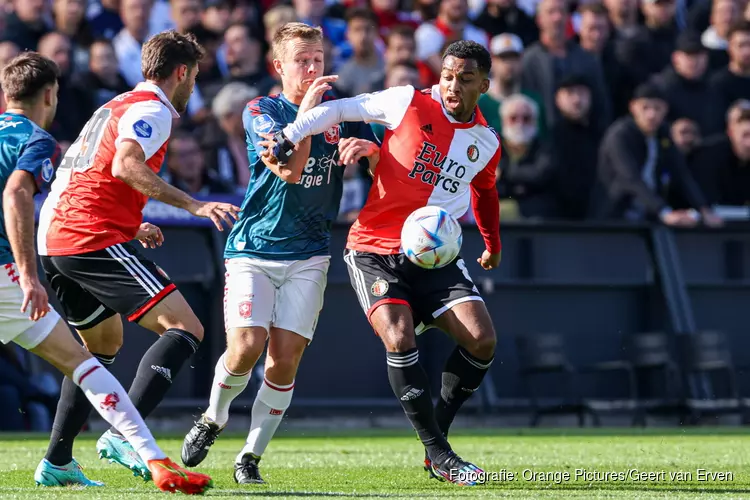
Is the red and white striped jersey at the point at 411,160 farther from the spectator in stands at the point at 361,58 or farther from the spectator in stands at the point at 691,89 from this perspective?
the spectator in stands at the point at 691,89

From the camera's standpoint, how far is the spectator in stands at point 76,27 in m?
14.3

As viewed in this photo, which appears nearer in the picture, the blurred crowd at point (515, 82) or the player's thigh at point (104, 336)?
the player's thigh at point (104, 336)

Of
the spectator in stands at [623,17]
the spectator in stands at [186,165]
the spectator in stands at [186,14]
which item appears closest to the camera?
the spectator in stands at [186,165]

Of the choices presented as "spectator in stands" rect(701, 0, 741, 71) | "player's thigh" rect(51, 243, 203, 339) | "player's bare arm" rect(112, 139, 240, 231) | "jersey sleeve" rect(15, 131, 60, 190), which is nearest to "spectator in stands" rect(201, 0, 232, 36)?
"spectator in stands" rect(701, 0, 741, 71)

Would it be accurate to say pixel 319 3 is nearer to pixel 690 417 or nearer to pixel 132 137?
pixel 690 417

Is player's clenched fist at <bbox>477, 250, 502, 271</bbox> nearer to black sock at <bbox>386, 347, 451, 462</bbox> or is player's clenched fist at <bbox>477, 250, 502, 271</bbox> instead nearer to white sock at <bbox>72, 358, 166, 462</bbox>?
black sock at <bbox>386, 347, 451, 462</bbox>

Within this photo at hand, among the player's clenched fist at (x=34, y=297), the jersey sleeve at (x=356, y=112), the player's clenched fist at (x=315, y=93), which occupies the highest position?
the player's clenched fist at (x=315, y=93)

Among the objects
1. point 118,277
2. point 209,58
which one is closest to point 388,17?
point 209,58

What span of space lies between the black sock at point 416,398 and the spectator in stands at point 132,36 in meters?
7.75

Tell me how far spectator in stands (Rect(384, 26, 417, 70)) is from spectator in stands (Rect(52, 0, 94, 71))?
3.33m

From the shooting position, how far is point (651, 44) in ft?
56.1

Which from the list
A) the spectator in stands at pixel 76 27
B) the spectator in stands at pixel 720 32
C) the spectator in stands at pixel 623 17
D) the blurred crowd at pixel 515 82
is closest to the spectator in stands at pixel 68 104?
the blurred crowd at pixel 515 82

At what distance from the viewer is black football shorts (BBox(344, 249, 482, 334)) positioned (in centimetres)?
774

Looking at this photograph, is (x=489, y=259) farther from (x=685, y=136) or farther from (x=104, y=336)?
(x=685, y=136)
